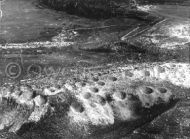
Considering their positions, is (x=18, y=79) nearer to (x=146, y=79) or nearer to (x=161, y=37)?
(x=146, y=79)

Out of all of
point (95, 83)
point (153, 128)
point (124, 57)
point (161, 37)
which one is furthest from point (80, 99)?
point (161, 37)

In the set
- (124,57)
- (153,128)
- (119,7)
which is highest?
(119,7)

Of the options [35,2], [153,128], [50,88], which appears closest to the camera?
[153,128]

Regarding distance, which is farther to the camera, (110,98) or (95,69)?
(95,69)

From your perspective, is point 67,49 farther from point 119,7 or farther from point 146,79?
point 119,7

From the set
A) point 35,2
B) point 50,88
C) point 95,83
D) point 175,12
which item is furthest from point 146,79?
point 35,2

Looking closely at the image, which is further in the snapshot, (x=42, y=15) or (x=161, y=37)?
(x=42, y=15)

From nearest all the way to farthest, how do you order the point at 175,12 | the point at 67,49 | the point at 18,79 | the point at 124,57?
1. the point at 18,79
2. the point at 124,57
3. the point at 67,49
4. the point at 175,12

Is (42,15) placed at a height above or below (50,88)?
above
